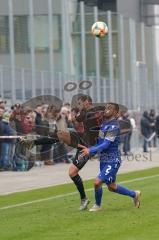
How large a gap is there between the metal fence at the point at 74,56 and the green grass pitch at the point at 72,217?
12.5 meters

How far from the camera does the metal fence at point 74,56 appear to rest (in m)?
33.6

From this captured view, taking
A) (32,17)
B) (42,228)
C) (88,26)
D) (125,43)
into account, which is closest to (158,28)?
(125,43)

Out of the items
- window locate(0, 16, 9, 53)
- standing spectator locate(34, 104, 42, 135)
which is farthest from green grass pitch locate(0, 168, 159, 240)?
window locate(0, 16, 9, 53)

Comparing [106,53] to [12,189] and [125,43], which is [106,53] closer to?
[125,43]

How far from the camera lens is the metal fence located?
110ft

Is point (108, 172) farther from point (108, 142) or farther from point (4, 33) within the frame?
point (4, 33)

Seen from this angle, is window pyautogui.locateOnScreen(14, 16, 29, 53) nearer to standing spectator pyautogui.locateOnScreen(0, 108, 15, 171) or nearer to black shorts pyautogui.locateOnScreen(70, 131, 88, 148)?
standing spectator pyautogui.locateOnScreen(0, 108, 15, 171)

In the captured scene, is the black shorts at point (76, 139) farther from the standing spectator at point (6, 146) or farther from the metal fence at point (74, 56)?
the metal fence at point (74, 56)

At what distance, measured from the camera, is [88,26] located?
40.1 meters

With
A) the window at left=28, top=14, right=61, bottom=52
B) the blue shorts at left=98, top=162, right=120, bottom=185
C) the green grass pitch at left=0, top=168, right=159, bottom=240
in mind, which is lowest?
the green grass pitch at left=0, top=168, right=159, bottom=240

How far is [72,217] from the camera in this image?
45.9 feet

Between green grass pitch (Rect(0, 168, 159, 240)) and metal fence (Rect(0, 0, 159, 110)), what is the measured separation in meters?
12.5

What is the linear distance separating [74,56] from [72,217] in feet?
84.6

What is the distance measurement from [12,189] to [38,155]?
276 inches
